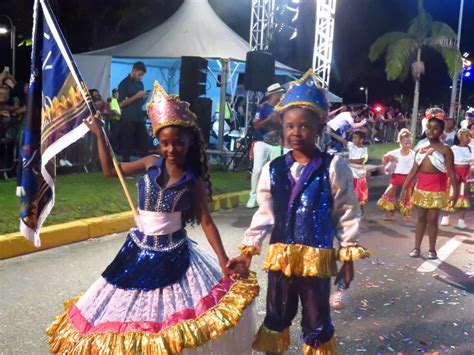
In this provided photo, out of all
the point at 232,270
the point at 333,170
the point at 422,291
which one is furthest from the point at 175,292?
the point at 422,291

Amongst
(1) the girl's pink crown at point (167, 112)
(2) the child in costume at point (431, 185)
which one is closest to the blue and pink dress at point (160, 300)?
(1) the girl's pink crown at point (167, 112)

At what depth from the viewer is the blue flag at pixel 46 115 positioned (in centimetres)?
356

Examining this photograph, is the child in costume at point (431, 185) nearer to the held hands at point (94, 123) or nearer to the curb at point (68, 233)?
the curb at point (68, 233)

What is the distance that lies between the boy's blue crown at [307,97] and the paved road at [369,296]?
184 cm

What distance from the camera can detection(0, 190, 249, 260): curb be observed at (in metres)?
6.60

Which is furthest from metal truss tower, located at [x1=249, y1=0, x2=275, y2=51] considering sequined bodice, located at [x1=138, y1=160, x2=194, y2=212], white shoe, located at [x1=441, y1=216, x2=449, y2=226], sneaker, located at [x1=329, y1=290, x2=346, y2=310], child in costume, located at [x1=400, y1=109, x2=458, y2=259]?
sequined bodice, located at [x1=138, y1=160, x2=194, y2=212]

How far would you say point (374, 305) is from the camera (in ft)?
17.8

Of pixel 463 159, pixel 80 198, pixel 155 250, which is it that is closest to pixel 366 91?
pixel 463 159

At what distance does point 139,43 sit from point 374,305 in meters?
11.0

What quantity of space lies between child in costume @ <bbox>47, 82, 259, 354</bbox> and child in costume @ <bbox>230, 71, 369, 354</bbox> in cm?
18

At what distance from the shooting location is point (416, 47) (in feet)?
99.3

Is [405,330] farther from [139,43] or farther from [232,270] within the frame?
[139,43]

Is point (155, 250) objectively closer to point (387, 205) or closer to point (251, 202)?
point (387, 205)

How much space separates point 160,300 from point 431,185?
4.75m
